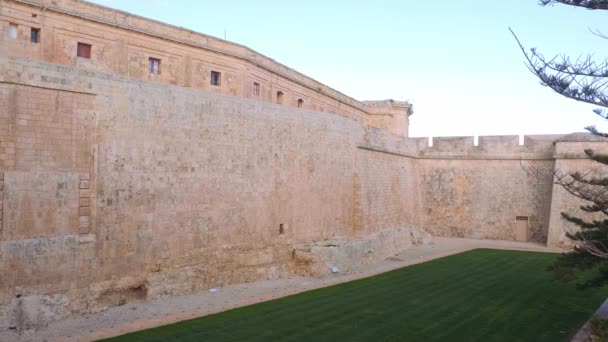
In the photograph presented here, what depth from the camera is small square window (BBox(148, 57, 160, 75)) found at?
60.1 ft

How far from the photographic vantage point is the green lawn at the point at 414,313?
305 inches

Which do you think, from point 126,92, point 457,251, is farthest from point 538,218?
point 126,92

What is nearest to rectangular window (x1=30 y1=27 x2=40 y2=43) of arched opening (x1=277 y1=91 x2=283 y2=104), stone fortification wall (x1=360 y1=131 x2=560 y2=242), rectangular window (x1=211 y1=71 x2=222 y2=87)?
rectangular window (x1=211 y1=71 x2=222 y2=87)

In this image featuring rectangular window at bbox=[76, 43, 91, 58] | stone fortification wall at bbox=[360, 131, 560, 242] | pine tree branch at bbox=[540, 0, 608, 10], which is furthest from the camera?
stone fortification wall at bbox=[360, 131, 560, 242]

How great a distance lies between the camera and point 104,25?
55.1 ft

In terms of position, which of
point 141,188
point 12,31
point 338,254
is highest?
point 12,31

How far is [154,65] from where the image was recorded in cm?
1844

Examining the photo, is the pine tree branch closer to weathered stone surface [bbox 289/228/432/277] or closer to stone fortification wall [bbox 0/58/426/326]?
stone fortification wall [bbox 0/58/426/326]

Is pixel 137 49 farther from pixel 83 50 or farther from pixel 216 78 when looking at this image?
pixel 216 78

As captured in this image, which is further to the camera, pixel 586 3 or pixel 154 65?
pixel 154 65

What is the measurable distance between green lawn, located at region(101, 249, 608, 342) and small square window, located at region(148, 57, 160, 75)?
11004mm

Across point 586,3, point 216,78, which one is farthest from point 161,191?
point 216,78

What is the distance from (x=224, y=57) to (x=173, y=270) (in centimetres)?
1204

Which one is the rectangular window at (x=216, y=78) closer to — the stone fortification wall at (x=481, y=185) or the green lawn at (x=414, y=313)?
the stone fortification wall at (x=481, y=185)
